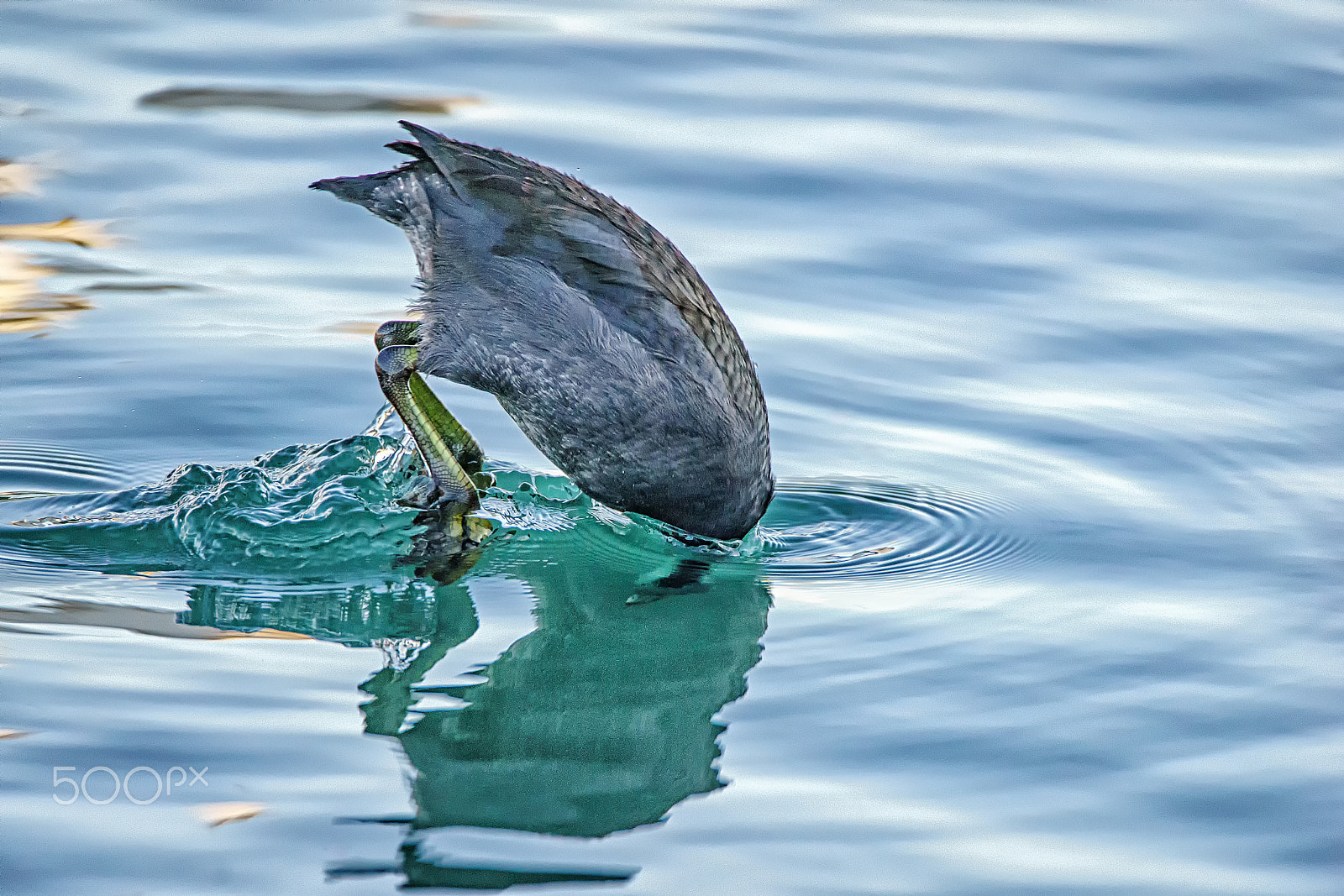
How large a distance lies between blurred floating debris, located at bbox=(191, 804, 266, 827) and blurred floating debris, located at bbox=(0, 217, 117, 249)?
440 centimetres

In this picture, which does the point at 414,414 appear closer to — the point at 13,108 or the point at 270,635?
the point at 270,635

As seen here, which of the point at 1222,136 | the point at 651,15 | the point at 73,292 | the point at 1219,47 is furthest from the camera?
the point at 651,15

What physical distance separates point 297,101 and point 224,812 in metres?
6.13

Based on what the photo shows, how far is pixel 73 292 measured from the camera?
282 inches

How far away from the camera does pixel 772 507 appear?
5.74m

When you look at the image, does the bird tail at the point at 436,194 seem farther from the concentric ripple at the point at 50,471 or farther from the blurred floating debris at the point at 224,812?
the blurred floating debris at the point at 224,812

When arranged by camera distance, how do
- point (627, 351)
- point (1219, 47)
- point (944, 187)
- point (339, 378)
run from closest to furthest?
point (627, 351), point (339, 378), point (944, 187), point (1219, 47)

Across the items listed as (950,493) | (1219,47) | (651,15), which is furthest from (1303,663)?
(651,15)

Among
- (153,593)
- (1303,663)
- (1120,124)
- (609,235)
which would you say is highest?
(1120,124)

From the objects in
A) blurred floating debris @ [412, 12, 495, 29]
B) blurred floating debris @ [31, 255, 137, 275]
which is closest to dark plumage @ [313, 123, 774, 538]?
blurred floating debris @ [31, 255, 137, 275]

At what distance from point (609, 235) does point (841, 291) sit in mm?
2326

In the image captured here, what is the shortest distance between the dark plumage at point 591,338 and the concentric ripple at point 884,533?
241 millimetres

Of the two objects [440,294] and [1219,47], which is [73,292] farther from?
[1219,47]

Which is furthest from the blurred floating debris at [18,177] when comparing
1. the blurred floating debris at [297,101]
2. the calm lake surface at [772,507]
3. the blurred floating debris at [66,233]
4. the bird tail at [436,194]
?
the bird tail at [436,194]
